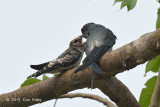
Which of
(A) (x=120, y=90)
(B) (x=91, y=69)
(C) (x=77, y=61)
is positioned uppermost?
(C) (x=77, y=61)

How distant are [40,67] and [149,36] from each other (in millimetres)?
1660

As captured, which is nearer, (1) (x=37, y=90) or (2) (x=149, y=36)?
(2) (x=149, y=36)

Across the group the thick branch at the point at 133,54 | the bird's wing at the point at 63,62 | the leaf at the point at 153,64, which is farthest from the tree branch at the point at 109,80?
the leaf at the point at 153,64

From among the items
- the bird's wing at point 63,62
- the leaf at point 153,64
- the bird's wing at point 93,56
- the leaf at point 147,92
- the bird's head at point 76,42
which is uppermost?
the bird's head at point 76,42

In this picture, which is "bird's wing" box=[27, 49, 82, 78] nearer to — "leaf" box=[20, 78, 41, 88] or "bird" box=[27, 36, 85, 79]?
"bird" box=[27, 36, 85, 79]

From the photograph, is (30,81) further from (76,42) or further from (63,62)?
(76,42)

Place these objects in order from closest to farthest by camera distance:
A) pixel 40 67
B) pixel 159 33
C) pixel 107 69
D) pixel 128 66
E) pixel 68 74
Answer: pixel 159 33
pixel 128 66
pixel 107 69
pixel 68 74
pixel 40 67

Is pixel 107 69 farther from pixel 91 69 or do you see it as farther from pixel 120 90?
pixel 120 90

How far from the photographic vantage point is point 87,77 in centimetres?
297

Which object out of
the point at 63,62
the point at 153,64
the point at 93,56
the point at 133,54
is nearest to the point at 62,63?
the point at 63,62

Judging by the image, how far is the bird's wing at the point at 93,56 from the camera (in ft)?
9.25

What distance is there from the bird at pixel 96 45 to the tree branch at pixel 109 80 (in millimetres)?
87

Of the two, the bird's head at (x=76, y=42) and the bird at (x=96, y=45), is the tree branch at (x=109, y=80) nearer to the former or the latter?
the bird at (x=96, y=45)

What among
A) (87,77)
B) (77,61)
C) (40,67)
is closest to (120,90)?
(87,77)
